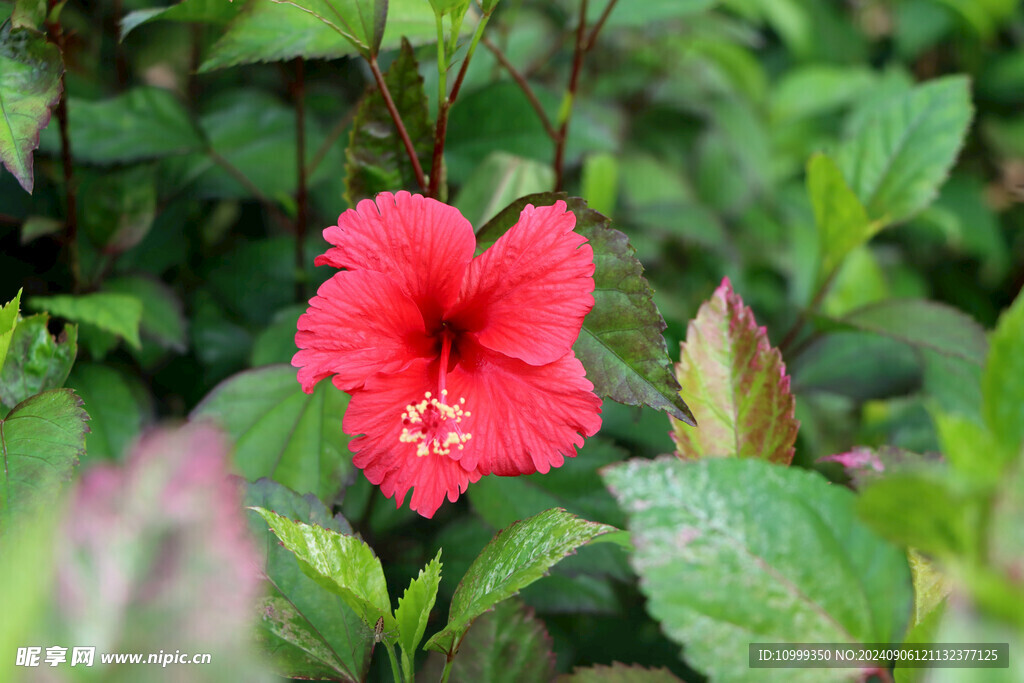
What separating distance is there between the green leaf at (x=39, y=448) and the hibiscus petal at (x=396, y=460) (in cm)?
18

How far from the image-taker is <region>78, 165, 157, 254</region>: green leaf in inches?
29.3

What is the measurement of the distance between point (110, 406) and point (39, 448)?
219mm

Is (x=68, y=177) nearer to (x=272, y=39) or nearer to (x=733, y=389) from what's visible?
(x=272, y=39)

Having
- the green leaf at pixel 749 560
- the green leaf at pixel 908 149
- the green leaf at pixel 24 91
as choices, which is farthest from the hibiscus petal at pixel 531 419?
the green leaf at pixel 908 149

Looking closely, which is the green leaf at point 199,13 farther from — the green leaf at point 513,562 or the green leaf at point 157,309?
the green leaf at point 513,562

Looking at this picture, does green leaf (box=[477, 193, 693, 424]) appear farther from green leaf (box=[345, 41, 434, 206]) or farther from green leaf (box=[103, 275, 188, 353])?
green leaf (box=[103, 275, 188, 353])

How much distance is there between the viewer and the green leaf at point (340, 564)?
0.43 m

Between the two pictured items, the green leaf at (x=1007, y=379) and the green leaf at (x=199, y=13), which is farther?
the green leaf at (x=199, y=13)

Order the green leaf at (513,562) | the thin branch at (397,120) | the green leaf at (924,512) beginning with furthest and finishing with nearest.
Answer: the thin branch at (397,120) → the green leaf at (513,562) → the green leaf at (924,512)

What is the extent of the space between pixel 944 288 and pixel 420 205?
1.29 m

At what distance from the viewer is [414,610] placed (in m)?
0.47

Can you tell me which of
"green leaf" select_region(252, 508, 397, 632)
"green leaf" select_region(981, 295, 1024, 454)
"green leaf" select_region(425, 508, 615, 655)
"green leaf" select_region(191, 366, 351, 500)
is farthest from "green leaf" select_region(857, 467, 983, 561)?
"green leaf" select_region(191, 366, 351, 500)

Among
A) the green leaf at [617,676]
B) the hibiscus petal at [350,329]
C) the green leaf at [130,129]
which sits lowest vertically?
the green leaf at [617,676]

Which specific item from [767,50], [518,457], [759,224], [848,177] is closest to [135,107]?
[518,457]
